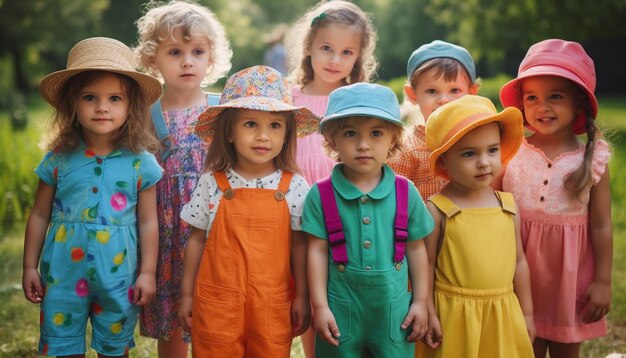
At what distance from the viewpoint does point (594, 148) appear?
310cm

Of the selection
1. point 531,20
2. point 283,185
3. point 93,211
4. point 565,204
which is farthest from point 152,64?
point 531,20

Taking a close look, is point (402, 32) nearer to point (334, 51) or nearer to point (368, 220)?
point (334, 51)

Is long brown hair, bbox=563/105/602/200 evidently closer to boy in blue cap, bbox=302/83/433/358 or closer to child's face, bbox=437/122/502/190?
child's face, bbox=437/122/502/190

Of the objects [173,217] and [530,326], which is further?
[173,217]

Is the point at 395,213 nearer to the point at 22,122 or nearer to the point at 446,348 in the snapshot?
the point at 446,348

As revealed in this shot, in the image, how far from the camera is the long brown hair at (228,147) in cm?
290

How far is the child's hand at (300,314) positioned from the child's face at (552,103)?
4.97 ft

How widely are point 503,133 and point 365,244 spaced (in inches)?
35.9

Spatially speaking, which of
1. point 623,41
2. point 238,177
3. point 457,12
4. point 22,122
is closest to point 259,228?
point 238,177

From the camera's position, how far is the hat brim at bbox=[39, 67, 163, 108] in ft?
9.46

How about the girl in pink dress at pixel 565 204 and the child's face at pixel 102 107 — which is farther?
the girl in pink dress at pixel 565 204

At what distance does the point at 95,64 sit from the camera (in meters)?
2.89

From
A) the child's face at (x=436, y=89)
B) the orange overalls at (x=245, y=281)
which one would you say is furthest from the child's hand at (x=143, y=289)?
the child's face at (x=436, y=89)

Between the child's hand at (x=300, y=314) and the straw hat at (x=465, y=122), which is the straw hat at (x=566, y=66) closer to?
the straw hat at (x=465, y=122)
